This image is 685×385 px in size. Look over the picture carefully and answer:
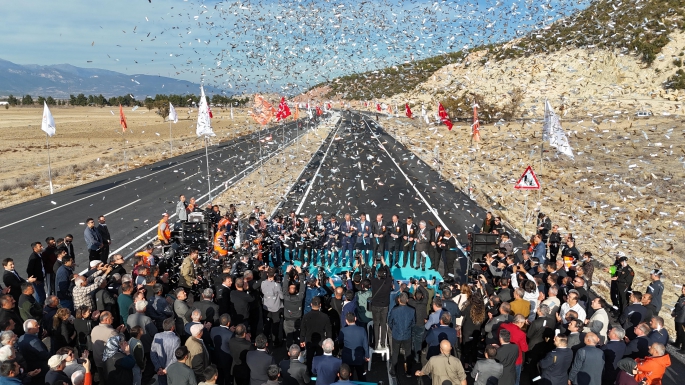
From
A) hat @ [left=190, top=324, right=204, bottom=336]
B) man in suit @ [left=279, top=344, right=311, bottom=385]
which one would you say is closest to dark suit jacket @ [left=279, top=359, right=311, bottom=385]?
man in suit @ [left=279, top=344, right=311, bottom=385]

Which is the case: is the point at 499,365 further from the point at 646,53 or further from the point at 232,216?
the point at 646,53

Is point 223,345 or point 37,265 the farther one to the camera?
point 37,265

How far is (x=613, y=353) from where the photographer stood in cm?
645

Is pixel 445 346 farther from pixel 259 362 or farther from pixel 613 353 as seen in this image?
pixel 613 353

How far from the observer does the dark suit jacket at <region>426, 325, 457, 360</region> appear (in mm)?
6703

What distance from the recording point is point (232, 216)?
1480 centimetres

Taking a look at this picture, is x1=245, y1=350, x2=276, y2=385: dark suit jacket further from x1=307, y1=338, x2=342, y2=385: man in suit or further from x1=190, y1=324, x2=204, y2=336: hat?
x1=190, y1=324, x2=204, y2=336: hat

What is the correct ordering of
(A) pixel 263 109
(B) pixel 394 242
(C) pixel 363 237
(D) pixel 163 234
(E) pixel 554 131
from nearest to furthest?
(D) pixel 163 234
(C) pixel 363 237
(B) pixel 394 242
(E) pixel 554 131
(A) pixel 263 109

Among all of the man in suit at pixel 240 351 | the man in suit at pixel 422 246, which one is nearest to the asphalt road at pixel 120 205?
the man in suit at pixel 422 246

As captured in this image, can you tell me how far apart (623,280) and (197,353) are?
28.8 feet

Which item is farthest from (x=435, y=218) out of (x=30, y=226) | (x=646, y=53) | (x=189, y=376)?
(x=646, y=53)

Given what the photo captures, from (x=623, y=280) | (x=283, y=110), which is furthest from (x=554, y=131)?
(x=283, y=110)

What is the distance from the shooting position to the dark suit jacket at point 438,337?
22.0 feet

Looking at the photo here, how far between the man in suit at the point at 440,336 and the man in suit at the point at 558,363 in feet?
4.17
